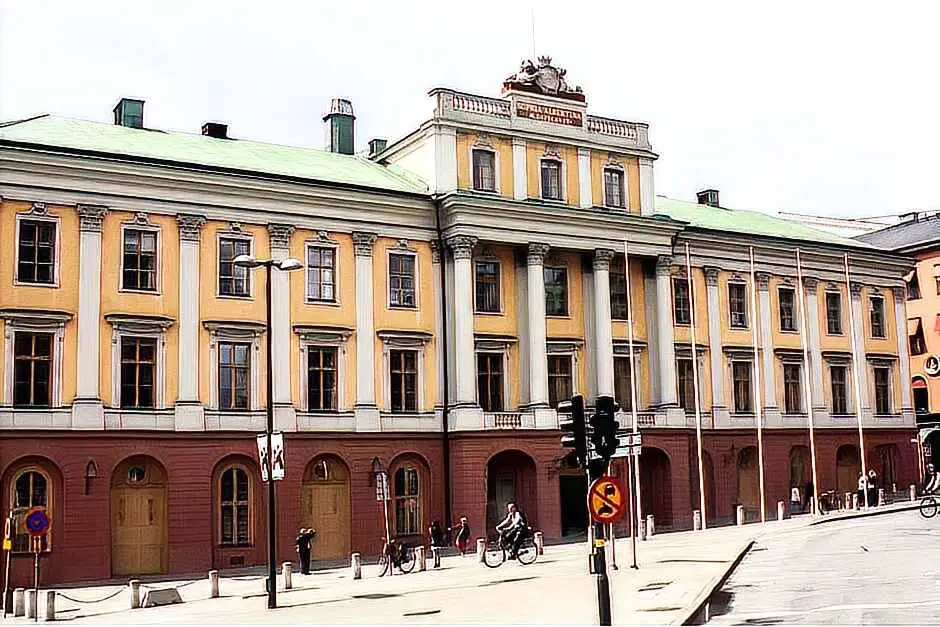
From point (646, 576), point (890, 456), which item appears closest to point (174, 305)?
point (646, 576)

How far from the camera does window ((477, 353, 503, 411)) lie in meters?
47.6

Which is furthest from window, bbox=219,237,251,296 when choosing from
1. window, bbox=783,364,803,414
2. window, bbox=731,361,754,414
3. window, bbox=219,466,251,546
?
window, bbox=783,364,803,414

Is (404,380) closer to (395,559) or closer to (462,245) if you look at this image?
(462,245)

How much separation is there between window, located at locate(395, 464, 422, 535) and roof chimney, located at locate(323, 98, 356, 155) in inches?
637

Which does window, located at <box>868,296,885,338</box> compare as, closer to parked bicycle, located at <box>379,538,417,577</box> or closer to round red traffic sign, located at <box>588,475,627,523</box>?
parked bicycle, located at <box>379,538,417,577</box>

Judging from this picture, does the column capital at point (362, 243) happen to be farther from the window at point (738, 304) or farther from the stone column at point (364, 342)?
the window at point (738, 304)

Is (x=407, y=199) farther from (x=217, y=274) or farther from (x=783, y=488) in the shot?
(x=783, y=488)

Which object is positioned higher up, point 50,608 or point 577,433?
point 577,433

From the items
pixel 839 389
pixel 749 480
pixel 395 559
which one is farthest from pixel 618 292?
pixel 395 559

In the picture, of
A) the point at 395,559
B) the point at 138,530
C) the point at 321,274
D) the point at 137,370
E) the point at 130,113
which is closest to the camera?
the point at 395,559

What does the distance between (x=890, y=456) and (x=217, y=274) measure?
37.3m

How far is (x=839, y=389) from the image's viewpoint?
59.9 meters

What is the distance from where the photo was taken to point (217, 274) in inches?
1683

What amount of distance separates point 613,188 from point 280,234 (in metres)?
15.8
